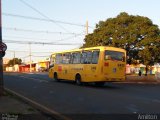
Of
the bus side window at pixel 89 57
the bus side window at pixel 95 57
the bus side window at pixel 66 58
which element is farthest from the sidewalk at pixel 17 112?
the bus side window at pixel 66 58

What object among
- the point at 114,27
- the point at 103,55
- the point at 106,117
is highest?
the point at 114,27

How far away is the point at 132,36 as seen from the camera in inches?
1984

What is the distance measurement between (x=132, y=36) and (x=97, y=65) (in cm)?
2458

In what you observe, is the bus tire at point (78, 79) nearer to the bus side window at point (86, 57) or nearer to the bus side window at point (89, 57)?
the bus side window at point (86, 57)

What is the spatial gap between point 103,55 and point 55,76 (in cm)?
833

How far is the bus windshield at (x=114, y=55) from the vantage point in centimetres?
2664

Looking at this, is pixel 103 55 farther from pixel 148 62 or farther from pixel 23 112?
pixel 148 62

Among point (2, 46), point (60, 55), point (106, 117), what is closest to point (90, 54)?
point (60, 55)

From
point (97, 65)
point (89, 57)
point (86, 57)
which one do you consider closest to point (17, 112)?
point (97, 65)

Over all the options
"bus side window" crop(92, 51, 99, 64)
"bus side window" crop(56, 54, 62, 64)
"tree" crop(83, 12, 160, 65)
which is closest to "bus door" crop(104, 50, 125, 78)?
"bus side window" crop(92, 51, 99, 64)

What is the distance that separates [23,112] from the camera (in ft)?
40.4

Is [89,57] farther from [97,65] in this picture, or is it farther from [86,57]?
[97,65]

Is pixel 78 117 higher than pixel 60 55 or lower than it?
lower

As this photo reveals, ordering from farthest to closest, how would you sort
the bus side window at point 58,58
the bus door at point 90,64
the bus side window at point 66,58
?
the bus side window at point 58,58 → the bus side window at point 66,58 → the bus door at point 90,64
